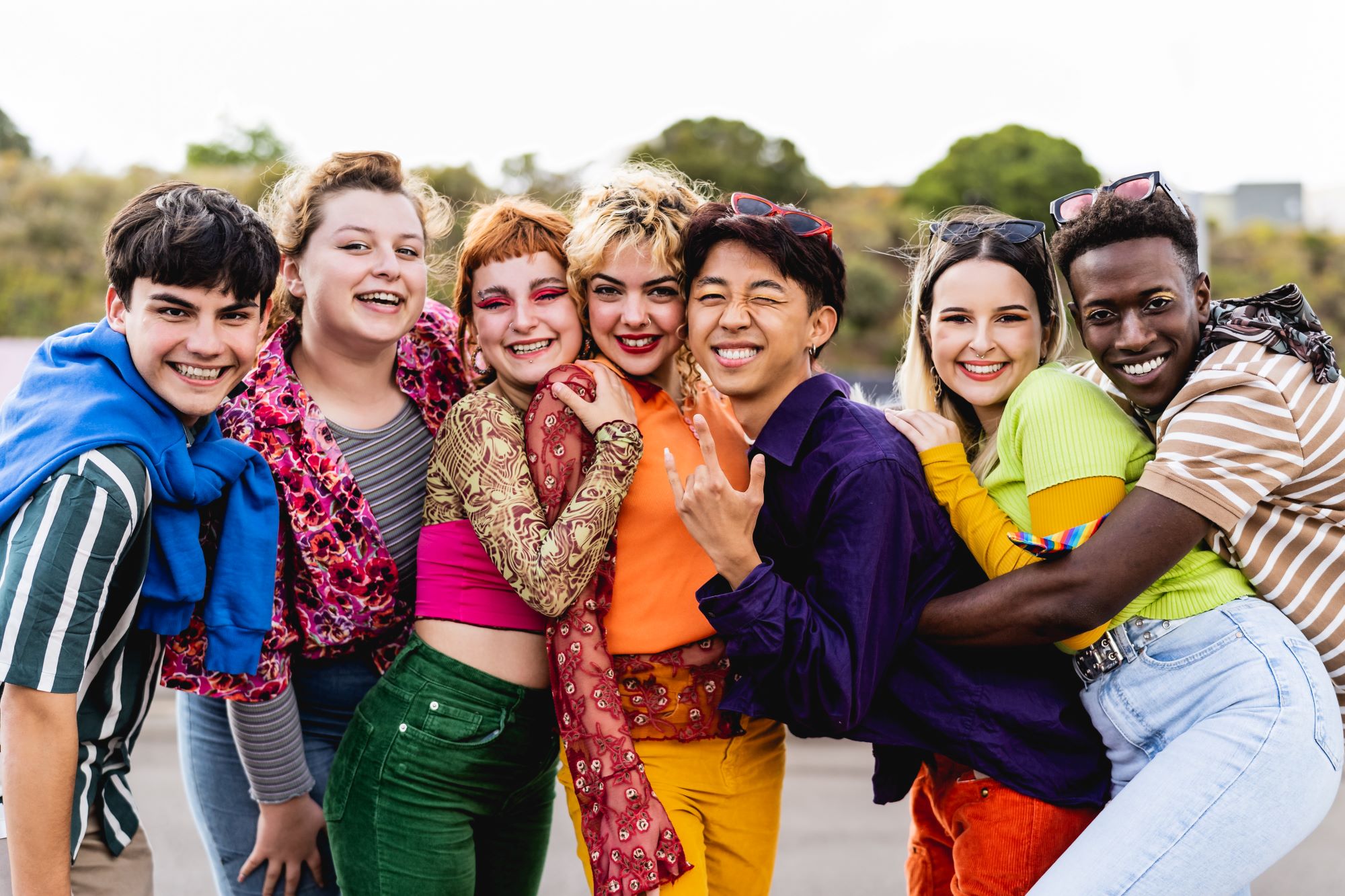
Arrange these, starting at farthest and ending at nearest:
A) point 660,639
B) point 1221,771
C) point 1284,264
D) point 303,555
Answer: point 1284,264, point 303,555, point 660,639, point 1221,771

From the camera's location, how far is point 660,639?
2.31 m

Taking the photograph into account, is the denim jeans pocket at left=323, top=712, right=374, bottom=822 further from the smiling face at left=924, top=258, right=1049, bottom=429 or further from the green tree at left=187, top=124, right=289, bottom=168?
the green tree at left=187, top=124, right=289, bottom=168

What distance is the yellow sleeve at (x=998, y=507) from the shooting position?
2.10 m

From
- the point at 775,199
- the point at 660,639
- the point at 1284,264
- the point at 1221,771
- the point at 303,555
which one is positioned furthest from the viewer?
the point at 1284,264

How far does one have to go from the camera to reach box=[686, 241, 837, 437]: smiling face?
2365 mm

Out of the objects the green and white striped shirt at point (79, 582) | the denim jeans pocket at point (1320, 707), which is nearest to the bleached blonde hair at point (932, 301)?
the denim jeans pocket at point (1320, 707)

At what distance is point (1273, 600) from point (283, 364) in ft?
7.73

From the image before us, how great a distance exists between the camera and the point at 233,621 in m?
2.37

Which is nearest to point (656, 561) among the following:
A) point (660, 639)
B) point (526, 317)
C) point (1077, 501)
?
point (660, 639)

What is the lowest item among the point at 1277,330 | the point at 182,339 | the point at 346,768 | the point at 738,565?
the point at 346,768

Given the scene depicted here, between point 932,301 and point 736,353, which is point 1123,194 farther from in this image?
point 736,353

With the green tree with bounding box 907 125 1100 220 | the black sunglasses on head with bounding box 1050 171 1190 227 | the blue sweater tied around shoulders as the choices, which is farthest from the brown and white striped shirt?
the green tree with bounding box 907 125 1100 220

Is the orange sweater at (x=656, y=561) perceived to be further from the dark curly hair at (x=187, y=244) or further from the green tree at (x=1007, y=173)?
the green tree at (x=1007, y=173)

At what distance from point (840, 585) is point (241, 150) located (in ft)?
82.3
